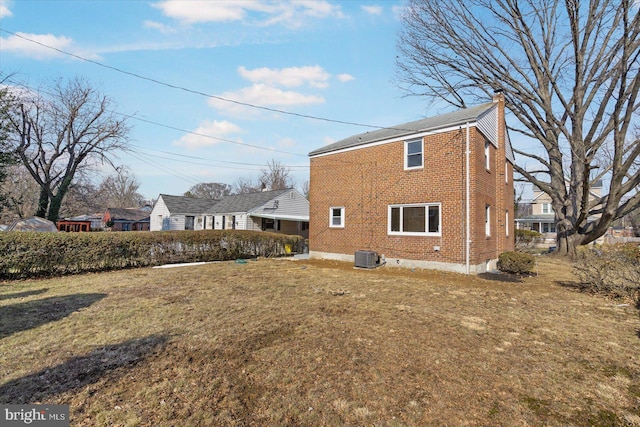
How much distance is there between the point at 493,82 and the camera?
17.5 m

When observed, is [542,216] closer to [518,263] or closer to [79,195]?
[518,263]

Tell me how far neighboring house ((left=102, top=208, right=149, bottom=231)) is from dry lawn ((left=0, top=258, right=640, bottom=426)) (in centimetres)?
4093

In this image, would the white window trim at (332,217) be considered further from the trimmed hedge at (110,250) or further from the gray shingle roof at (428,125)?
the trimmed hedge at (110,250)

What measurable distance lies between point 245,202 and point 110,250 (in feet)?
55.8

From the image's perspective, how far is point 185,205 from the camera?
3222 centimetres

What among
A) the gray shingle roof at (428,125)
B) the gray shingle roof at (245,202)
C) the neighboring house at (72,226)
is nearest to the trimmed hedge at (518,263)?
the gray shingle roof at (428,125)

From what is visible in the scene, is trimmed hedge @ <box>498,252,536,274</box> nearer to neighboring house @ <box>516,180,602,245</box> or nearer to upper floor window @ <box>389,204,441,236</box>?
upper floor window @ <box>389,204,441,236</box>

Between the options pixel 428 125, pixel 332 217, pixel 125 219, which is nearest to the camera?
pixel 428 125

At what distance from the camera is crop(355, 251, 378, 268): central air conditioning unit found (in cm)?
1195

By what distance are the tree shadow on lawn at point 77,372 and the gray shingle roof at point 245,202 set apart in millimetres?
21756

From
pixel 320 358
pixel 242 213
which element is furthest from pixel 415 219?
pixel 242 213

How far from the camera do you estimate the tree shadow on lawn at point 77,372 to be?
298 centimetres

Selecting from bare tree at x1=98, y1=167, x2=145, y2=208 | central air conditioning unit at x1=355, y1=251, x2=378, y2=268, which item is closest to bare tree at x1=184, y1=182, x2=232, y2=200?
bare tree at x1=98, y1=167, x2=145, y2=208

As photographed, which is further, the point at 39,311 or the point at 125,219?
the point at 125,219
